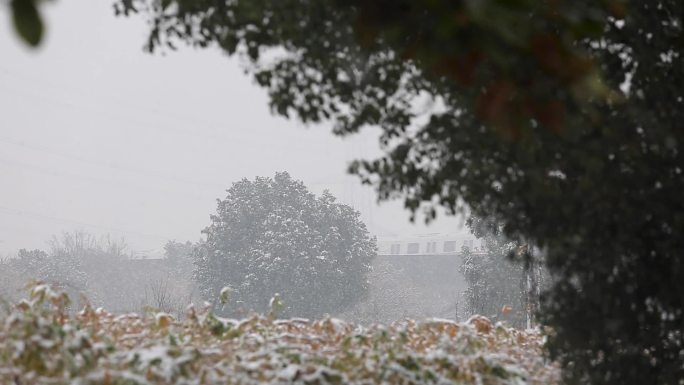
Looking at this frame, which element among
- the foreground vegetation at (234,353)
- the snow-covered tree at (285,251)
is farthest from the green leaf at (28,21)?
the snow-covered tree at (285,251)

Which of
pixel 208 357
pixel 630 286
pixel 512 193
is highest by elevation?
pixel 512 193

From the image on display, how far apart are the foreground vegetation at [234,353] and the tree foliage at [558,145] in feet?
2.31

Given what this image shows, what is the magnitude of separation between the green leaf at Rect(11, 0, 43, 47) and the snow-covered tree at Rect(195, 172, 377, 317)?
35.0 meters

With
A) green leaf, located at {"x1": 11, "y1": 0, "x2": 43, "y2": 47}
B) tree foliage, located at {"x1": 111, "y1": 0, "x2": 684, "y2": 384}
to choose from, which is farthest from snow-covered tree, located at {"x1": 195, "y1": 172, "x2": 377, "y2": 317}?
green leaf, located at {"x1": 11, "y1": 0, "x2": 43, "y2": 47}

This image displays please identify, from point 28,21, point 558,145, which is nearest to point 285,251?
point 558,145

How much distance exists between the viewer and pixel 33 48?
5.78 feet

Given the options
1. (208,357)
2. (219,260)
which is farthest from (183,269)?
(208,357)

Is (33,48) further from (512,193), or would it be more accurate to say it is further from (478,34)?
(512,193)

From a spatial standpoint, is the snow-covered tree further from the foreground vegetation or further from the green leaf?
the green leaf

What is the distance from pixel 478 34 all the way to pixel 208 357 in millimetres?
2992

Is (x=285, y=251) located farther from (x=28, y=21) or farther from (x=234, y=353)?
(x=28, y=21)

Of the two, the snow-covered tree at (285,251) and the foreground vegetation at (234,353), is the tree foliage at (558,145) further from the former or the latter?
the snow-covered tree at (285,251)

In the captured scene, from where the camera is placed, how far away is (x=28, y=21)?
1741mm

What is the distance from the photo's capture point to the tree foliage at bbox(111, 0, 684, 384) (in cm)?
379
